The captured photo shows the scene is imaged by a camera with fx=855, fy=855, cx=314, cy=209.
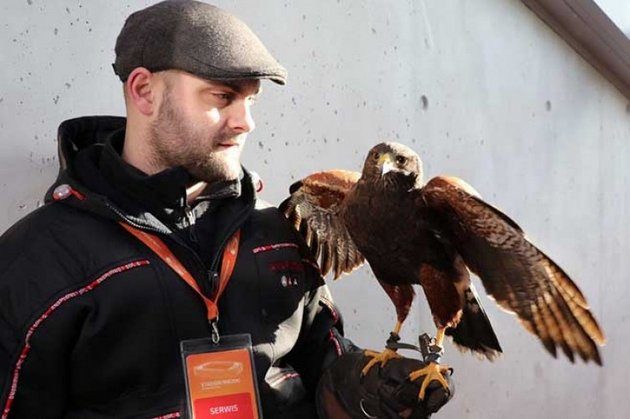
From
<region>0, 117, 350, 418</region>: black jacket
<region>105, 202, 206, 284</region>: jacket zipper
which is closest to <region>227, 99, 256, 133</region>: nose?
<region>0, 117, 350, 418</region>: black jacket

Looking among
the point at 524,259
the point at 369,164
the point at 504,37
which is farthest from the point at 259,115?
the point at 504,37

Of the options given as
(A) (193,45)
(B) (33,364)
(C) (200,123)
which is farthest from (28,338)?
(A) (193,45)

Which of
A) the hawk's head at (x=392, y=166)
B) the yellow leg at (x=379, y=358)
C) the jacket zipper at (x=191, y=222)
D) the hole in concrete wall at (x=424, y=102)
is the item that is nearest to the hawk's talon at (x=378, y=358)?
the yellow leg at (x=379, y=358)

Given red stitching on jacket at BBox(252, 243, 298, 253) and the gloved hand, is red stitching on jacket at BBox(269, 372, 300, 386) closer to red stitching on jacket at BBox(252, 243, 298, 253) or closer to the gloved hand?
the gloved hand

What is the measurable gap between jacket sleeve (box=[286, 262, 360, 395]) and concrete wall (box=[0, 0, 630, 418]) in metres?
0.61

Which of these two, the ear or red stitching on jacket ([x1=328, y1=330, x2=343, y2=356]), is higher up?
the ear

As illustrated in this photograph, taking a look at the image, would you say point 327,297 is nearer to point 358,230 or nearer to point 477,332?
point 358,230

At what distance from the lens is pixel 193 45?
5.24 feet

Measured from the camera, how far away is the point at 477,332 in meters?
2.08

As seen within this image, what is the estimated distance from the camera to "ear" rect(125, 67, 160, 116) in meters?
1.67

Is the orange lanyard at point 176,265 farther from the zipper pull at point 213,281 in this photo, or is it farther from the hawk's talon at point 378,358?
the hawk's talon at point 378,358

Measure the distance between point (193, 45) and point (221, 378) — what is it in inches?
25.0

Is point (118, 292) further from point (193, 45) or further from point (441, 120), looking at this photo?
point (441, 120)

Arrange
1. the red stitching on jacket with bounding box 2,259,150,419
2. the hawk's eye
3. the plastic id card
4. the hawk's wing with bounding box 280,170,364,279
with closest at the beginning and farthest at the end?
the red stitching on jacket with bounding box 2,259,150,419
the plastic id card
the hawk's eye
the hawk's wing with bounding box 280,170,364,279
